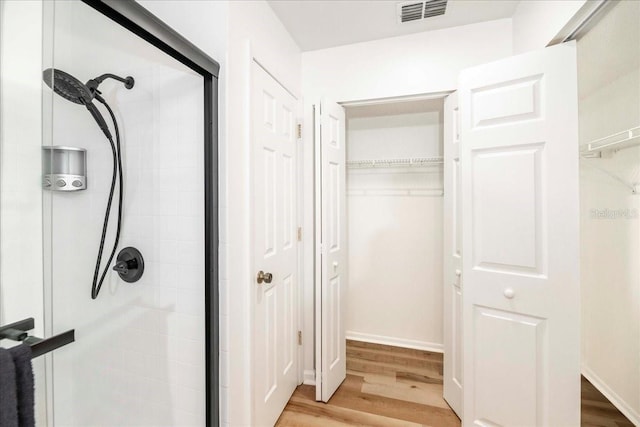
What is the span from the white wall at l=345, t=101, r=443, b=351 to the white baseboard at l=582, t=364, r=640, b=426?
1439 mm

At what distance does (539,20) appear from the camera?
146 cm

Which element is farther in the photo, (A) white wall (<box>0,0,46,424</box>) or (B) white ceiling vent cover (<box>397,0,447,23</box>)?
(B) white ceiling vent cover (<box>397,0,447,23</box>)

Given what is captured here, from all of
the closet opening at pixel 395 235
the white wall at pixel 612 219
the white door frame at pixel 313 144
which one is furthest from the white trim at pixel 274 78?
the white wall at pixel 612 219

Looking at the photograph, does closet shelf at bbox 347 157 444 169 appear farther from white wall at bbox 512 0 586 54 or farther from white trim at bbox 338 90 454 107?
white wall at bbox 512 0 586 54

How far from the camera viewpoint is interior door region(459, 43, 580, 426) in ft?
4.33

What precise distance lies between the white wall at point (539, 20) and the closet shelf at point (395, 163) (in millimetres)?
960

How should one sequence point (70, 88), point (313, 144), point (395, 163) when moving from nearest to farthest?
point (70, 88), point (313, 144), point (395, 163)

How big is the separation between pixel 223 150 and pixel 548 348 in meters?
1.79

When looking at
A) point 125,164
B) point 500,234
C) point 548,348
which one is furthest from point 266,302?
point 548,348

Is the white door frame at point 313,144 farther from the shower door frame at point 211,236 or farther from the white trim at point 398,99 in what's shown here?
the shower door frame at point 211,236

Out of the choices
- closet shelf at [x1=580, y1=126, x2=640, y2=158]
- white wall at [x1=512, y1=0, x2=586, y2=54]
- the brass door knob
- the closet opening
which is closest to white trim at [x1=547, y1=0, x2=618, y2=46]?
white wall at [x1=512, y1=0, x2=586, y2=54]

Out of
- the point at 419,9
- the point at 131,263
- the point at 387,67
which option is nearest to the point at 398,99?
the point at 387,67

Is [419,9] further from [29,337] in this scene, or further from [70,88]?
[29,337]

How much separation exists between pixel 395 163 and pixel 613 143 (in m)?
1.65
